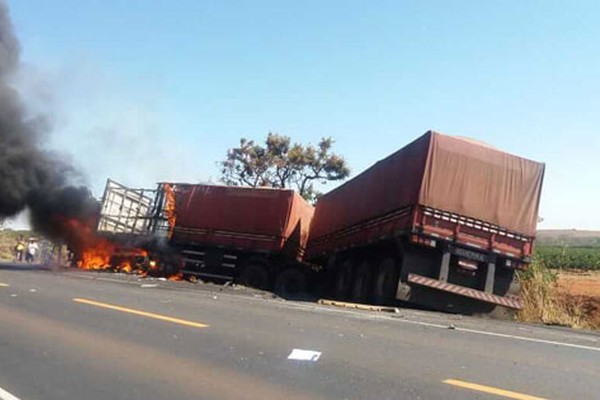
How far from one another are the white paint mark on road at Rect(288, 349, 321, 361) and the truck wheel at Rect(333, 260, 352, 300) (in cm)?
1019

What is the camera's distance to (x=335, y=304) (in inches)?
545

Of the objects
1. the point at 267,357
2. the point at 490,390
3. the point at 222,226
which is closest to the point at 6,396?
the point at 267,357

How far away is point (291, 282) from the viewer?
19641 mm

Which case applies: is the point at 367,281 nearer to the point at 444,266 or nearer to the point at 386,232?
the point at 386,232

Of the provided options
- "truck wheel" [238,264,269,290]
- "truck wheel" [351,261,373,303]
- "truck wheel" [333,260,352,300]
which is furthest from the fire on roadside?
"truck wheel" [351,261,373,303]

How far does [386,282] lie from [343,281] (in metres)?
3.13

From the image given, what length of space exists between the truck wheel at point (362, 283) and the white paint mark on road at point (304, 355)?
8.60 m

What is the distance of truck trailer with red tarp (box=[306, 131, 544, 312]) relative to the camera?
43.5 feet

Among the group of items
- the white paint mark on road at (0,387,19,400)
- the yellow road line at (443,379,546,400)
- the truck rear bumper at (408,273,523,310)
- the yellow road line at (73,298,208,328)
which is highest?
the truck rear bumper at (408,273,523,310)

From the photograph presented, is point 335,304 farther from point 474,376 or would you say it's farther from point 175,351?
point 474,376

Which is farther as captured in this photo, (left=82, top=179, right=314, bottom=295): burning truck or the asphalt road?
(left=82, top=179, right=314, bottom=295): burning truck

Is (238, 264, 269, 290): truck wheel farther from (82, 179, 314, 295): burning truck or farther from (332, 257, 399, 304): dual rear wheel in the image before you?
(332, 257, 399, 304): dual rear wheel

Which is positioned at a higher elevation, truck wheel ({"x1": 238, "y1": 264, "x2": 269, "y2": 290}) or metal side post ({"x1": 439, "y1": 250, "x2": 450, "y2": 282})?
metal side post ({"x1": 439, "y1": 250, "x2": 450, "y2": 282})

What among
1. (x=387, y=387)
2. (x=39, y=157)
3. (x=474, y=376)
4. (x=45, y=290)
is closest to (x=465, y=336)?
(x=474, y=376)
